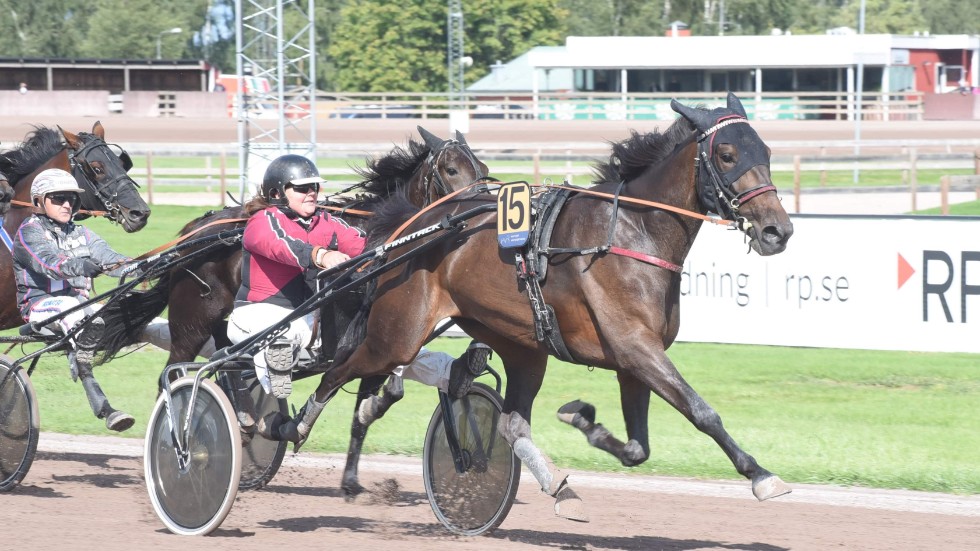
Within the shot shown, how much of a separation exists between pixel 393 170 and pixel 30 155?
216 cm

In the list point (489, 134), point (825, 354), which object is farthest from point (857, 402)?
point (489, 134)

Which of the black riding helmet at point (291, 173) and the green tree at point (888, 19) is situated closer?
the black riding helmet at point (291, 173)

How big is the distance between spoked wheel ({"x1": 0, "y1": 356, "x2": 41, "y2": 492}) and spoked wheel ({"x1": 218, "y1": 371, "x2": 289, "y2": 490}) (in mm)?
970

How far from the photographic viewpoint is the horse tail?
7437mm

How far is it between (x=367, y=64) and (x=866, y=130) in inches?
909

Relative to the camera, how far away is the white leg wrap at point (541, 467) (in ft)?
17.4

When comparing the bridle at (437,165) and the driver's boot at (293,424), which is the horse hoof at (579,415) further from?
the bridle at (437,165)

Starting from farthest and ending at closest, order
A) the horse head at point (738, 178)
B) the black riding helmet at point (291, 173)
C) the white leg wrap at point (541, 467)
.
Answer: the black riding helmet at point (291, 173) → the white leg wrap at point (541, 467) → the horse head at point (738, 178)

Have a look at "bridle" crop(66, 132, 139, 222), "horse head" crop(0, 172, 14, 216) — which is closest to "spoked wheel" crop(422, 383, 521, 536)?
"bridle" crop(66, 132, 139, 222)

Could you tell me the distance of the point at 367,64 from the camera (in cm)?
5347

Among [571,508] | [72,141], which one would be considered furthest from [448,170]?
[571,508]

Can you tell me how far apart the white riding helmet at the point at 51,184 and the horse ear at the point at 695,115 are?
322 centimetres

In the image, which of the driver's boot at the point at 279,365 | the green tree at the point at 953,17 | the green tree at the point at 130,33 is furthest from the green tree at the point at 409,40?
the driver's boot at the point at 279,365

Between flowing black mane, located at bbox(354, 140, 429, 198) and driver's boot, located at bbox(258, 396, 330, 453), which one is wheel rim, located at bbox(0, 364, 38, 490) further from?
flowing black mane, located at bbox(354, 140, 429, 198)
